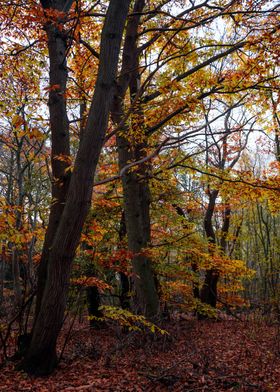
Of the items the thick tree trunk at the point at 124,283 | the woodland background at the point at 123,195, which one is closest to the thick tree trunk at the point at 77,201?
the woodland background at the point at 123,195

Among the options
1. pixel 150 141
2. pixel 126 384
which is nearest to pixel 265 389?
pixel 126 384

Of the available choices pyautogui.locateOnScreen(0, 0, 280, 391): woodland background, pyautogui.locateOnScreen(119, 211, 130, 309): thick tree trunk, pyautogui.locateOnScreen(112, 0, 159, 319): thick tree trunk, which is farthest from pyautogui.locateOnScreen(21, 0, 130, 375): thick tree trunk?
pyautogui.locateOnScreen(119, 211, 130, 309): thick tree trunk

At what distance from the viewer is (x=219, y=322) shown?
40.5ft

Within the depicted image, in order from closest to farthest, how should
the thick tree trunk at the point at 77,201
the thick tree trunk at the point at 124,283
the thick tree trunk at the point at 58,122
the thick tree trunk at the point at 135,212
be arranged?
the thick tree trunk at the point at 77,201 → the thick tree trunk at the point at 58,122 → the thick tree trunk at the point at 135,212 → the thick tree trunk at the point at 124,283

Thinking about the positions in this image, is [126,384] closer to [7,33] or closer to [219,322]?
[7,33]

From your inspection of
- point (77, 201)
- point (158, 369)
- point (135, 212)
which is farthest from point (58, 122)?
point (158, 369)

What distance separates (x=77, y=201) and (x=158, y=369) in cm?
284

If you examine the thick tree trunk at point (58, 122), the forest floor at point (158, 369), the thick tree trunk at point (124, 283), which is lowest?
the forest floor at point (158, 369)

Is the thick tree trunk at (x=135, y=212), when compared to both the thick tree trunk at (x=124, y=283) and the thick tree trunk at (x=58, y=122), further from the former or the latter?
the thick tree trunk at (x=124, y=283)

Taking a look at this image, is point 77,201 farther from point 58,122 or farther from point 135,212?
point 135,212

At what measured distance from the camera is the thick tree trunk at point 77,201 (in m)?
4.00

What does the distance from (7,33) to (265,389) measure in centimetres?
775

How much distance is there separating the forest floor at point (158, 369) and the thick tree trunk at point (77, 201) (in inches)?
16.8

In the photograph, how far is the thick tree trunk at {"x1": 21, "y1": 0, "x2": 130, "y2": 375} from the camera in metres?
4.00
